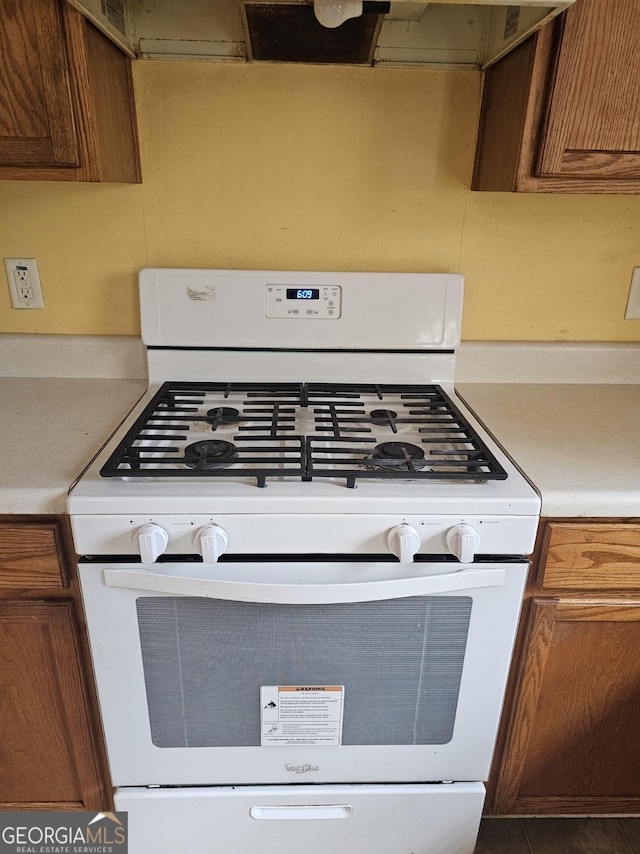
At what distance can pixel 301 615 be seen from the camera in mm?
966

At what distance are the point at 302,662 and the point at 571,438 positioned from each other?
0.67m

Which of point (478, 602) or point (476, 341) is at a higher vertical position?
point (476, 341)

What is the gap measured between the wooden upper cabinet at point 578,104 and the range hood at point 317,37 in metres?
0.14

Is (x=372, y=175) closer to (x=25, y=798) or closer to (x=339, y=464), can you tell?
(x=339, y=464)

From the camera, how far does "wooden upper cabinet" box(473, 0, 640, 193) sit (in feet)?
3.23

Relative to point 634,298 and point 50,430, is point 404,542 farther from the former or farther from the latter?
point 634,298

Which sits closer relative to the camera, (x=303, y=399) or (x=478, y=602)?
(x=478, y=602)

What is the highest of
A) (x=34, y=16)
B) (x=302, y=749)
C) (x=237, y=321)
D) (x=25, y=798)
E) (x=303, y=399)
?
(x=34, y=16)

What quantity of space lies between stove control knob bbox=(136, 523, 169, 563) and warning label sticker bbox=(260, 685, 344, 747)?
1.08 ft

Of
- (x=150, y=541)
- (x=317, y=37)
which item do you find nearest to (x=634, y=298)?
(x=317, y=37)

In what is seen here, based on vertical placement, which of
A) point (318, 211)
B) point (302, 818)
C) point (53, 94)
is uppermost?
point (53, 94)

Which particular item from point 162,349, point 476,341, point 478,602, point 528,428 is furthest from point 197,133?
point 478,602

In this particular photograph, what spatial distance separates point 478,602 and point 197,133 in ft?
3.73

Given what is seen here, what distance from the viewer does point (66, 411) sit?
4.05ft
